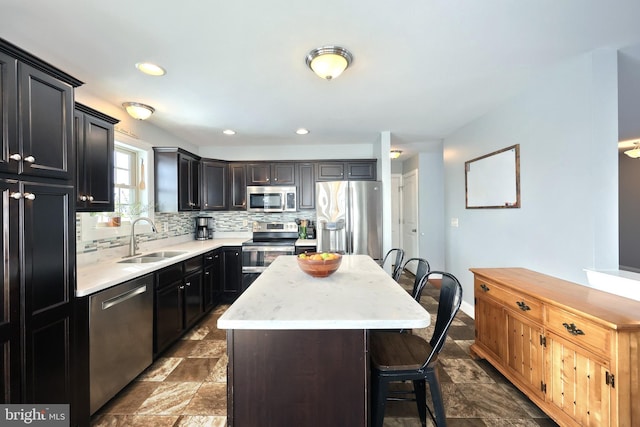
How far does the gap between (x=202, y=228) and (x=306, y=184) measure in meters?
1.86

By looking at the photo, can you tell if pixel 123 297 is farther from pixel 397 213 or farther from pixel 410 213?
pixel 397 213

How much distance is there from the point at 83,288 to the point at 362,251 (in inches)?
117

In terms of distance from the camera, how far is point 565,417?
150 centimetres

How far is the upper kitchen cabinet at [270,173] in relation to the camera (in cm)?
431

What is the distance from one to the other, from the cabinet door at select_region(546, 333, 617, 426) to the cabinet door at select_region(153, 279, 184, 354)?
2932mm

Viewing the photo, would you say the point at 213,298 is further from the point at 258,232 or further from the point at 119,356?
the point at 119,356

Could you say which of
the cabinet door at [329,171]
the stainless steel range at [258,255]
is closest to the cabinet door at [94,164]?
the stainless steel range at [258,255]

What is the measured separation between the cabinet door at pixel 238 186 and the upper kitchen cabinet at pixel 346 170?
1233mm

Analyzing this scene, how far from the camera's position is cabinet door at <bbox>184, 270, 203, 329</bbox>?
2.80 m

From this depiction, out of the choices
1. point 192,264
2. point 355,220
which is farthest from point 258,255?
point 355,220

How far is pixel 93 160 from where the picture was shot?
2021mm

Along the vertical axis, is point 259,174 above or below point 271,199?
above

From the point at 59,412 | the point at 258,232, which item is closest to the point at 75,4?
the point at 59,412

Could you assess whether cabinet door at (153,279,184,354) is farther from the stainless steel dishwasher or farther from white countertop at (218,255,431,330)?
white countertop at (218,255,431,330)
